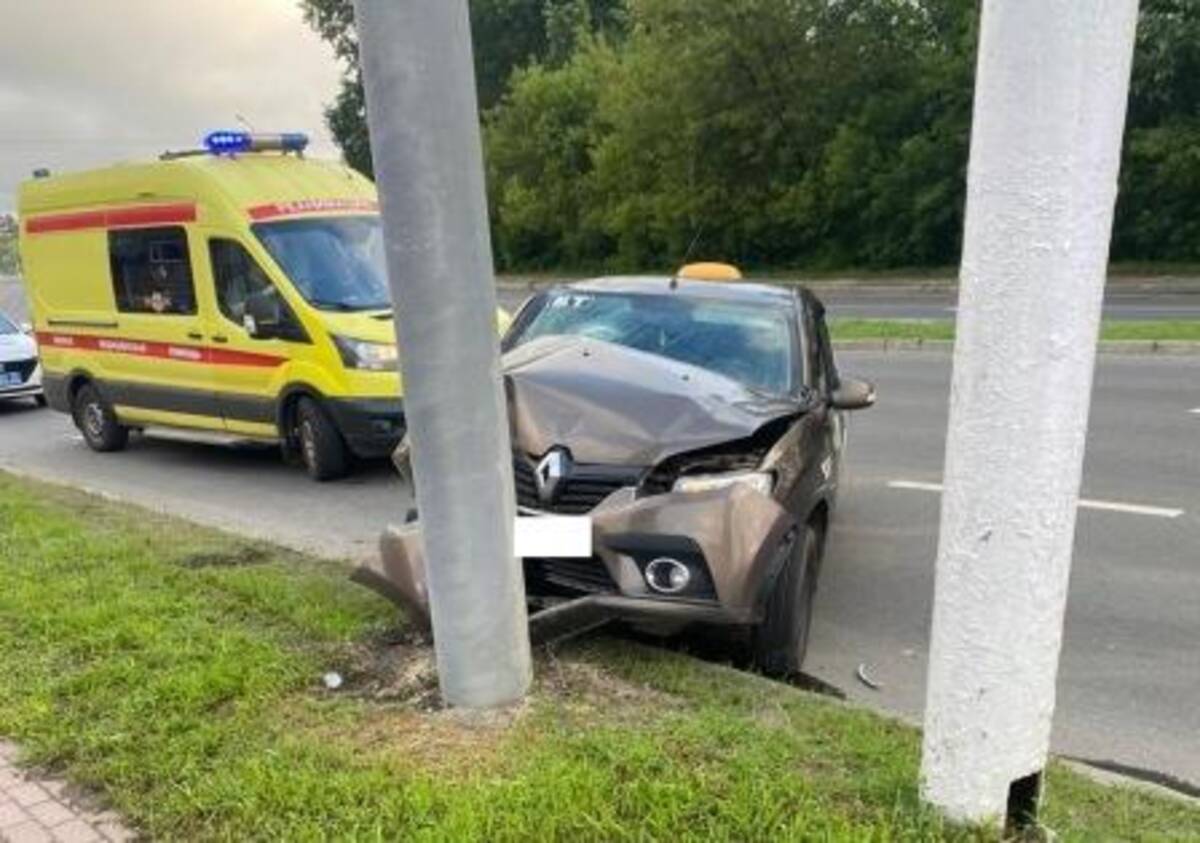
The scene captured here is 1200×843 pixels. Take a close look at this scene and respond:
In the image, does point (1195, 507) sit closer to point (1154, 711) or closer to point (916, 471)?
point (916, 471)

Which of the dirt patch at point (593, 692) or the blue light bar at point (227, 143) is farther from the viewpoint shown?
the blue light bar at point (227, 143)

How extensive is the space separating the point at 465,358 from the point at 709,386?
1.74m

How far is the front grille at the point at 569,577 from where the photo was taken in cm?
448

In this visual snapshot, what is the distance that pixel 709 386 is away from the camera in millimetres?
5195

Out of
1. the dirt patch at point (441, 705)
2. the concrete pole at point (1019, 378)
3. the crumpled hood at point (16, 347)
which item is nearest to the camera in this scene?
the concrete pole at point (1019, 378)

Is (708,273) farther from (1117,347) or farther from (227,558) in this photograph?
(1117,347)

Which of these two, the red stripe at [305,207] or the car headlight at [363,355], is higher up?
the red stripe at [305,207]

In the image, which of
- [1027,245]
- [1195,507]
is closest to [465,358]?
[1027,245]

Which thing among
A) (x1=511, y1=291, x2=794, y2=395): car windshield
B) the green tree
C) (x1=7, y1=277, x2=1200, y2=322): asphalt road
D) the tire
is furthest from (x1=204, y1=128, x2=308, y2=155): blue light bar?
the green tree

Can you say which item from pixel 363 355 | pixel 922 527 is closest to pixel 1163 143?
pixel 922 527

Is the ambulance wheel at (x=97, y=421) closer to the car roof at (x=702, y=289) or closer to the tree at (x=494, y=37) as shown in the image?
the car roof at (x=702, y=289)

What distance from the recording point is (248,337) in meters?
9.80

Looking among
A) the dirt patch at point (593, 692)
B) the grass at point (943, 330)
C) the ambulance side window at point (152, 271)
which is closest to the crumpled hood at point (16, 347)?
the ambulance side window at point (152, 271)

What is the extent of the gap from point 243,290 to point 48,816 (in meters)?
6.83
